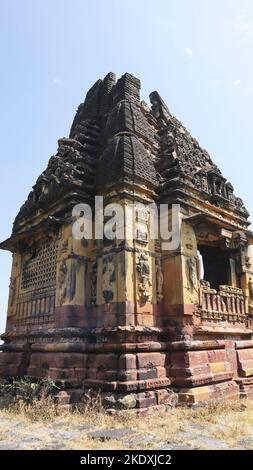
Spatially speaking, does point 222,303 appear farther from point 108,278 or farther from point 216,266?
point 108,278

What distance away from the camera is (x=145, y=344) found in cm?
714

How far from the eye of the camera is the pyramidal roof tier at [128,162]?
29.0 feet

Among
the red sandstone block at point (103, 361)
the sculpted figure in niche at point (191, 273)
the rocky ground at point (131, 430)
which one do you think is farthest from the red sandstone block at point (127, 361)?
the sculpted figure in niche at point (191, 273)

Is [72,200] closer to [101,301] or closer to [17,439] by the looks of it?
[101,301]

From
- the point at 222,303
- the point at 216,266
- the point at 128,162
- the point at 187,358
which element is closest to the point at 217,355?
the point at 187,358

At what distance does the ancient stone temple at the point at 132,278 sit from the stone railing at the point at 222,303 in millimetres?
37

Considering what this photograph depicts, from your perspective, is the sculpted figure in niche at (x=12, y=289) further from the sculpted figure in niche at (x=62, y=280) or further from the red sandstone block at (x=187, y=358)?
the red sandstone block at (x=187, y=358)

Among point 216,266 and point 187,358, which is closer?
point 187,358

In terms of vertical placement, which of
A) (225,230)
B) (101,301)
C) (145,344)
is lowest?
(145,344)

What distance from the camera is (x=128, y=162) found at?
851 centimetres

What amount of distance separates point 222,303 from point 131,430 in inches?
183

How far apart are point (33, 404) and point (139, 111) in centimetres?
805

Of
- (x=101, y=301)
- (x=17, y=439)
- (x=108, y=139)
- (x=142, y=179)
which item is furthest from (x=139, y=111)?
(x=17, y=439)

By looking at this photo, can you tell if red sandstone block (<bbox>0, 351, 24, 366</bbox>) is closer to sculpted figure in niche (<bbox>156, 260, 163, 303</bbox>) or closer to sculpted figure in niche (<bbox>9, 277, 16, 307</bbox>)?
sculpted figure in niche (<bbox>9, 277, 16, 307</bbox>)
